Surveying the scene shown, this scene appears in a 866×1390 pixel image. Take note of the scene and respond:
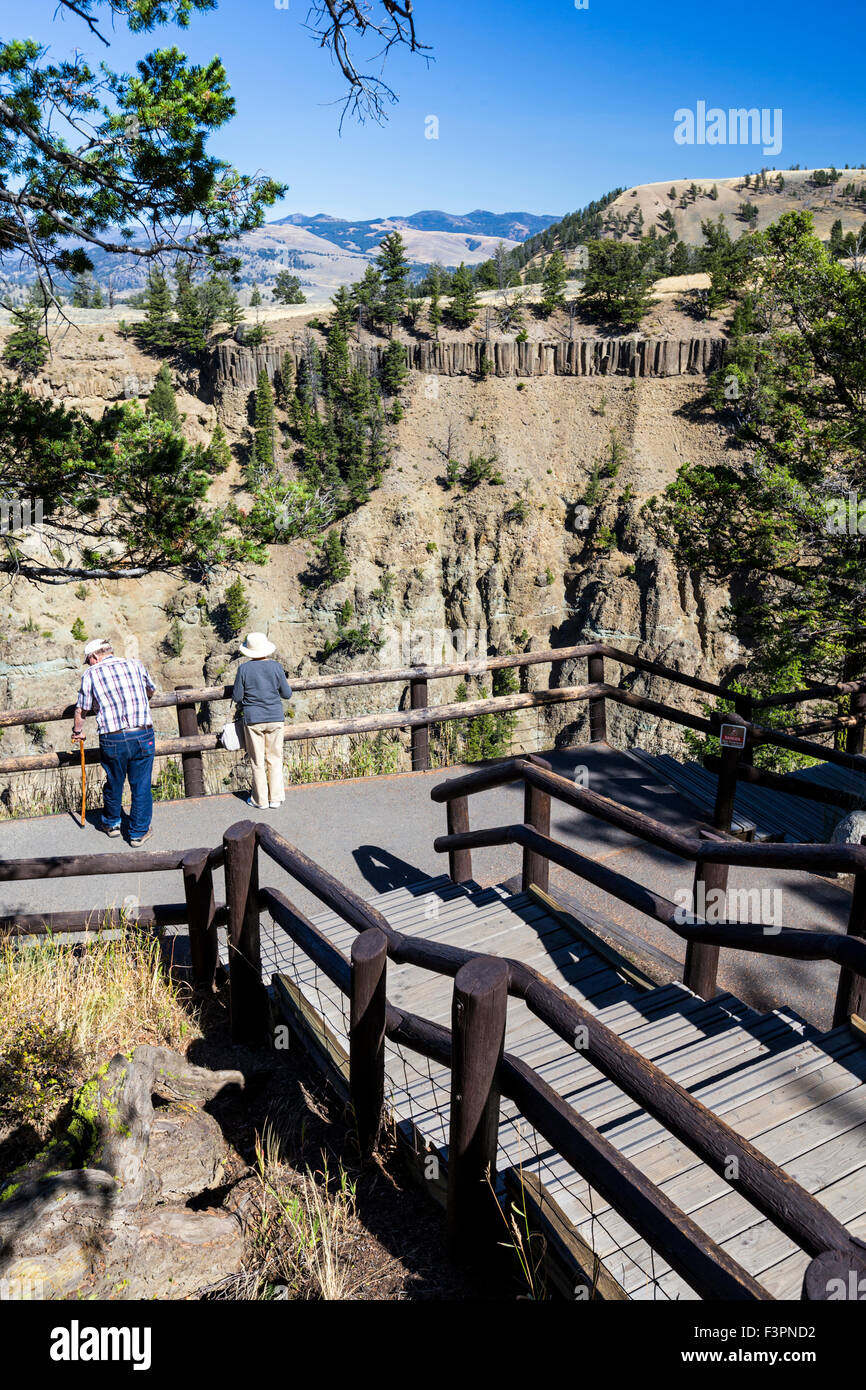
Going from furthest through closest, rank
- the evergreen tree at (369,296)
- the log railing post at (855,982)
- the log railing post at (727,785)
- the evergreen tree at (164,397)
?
1. the evergreen tree at (369,296)
2. the evergreen tree at (164,397)
3. the log railing post at (727,785)
4. the log railing post at (855,982)

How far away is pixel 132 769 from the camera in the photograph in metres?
6.96

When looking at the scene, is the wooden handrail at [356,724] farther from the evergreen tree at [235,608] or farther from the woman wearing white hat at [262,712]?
the evergreen tree at [235,608]

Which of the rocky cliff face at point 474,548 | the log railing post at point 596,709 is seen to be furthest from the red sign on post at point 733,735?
the rocky cliff face at point 474,548

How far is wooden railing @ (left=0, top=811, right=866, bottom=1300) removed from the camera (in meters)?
1.86

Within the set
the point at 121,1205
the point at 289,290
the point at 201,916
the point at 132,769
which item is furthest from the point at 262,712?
the point at 289,290

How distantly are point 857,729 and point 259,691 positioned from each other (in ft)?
22.0

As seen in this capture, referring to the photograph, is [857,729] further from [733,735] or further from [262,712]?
[262,712]

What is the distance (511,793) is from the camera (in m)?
8.55

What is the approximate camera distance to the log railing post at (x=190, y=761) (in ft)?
27.1

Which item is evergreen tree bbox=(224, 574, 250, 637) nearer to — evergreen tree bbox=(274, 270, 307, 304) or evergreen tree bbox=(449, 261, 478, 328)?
evergreen tree bbox=(449, 261, 478, 328)

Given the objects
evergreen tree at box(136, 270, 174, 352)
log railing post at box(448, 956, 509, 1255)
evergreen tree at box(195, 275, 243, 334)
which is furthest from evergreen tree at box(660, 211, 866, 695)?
evergreen tree at box(136, 270, 174, 352)

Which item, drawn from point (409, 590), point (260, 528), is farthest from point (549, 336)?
point (260, 528)

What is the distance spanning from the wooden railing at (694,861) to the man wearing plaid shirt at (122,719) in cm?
249

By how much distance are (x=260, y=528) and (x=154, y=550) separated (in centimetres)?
174
